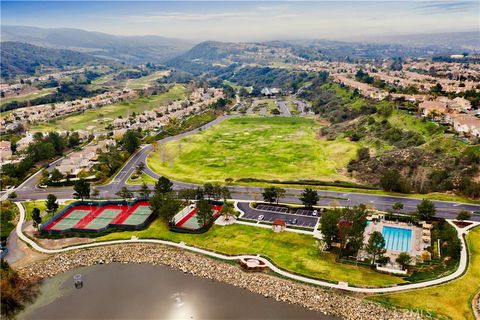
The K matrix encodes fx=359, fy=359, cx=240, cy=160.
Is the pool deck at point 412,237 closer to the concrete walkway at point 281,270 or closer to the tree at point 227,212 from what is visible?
the concrete walkway at point 281,270

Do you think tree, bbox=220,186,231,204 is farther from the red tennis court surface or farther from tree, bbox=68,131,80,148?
tree, bbox=68,131,80,148

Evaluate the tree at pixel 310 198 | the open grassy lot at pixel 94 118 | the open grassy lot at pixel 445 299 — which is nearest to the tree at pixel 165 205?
the tree at pixel 310 198

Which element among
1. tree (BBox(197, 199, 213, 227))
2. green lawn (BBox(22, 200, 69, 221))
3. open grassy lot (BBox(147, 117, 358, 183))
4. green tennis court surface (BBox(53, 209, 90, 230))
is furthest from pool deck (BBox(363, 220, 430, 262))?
green lawn (BBox(22, 200, 69, 221))

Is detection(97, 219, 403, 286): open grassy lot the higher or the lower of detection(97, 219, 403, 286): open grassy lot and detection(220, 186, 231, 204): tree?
the lower

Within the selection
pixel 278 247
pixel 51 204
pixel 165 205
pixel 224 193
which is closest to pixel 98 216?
pixel 51 204

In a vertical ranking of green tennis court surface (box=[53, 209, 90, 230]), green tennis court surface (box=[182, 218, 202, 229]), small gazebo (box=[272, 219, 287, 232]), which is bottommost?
green tennis court surface (box=[53, 209, 90, 230])

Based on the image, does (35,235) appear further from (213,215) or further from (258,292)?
(258,292)
